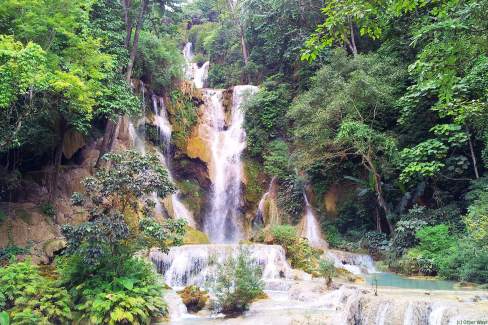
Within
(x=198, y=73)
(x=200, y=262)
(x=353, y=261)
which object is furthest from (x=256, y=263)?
(x=198, y=73)

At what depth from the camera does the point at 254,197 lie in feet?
73.5

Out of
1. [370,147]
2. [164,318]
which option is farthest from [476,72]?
[164,318]

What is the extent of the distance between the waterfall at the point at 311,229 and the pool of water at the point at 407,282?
5.01 meters

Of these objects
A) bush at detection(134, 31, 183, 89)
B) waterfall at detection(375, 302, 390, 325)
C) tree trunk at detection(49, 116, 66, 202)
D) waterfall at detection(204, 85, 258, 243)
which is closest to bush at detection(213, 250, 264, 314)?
waterfall at detection(375, 302, 390, 325)

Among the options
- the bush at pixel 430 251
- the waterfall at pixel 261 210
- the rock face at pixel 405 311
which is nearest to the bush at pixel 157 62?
the waterfall at pixel 261 210

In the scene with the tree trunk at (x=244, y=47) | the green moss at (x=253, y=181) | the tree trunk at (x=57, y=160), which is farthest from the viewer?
the tree trunk at (x=244, y=47)

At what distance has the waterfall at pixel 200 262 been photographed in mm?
13570

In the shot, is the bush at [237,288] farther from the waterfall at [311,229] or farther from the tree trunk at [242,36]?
the tree trunk at [242,36]

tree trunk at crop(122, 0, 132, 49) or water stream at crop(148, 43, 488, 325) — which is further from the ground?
tree trunk at crop(122, 0, 132, 49)

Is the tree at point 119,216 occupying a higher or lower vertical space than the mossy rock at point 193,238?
higher

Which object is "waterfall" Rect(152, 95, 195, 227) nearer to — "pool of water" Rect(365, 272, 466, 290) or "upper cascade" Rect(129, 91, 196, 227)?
"upper cascade" Rect(129, 91, 196, 227)

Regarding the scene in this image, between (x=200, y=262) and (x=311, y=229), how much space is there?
8274 mm

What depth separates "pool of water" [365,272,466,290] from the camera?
1106 cm

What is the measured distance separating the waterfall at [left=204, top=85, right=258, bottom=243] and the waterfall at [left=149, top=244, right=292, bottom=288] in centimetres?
732
